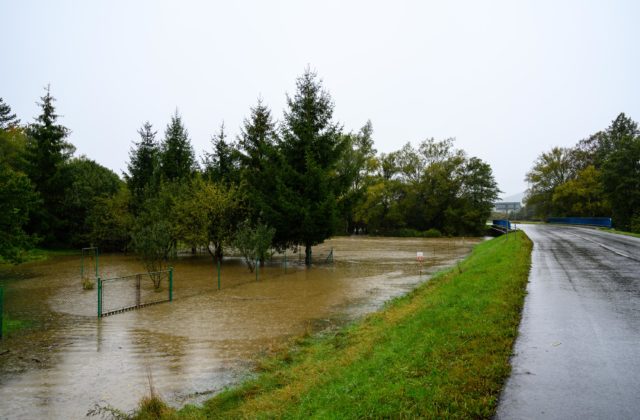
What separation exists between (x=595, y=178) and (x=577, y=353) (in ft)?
253

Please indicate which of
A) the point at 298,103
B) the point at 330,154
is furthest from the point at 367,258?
the point at 298,103

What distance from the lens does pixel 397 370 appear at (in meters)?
6.80

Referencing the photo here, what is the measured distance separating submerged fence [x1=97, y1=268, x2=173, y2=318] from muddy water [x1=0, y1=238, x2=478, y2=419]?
0.52m

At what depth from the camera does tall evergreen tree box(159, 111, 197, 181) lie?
4653 cm

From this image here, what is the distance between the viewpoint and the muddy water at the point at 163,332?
8.69 meters

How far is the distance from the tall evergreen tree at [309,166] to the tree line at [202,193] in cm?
7

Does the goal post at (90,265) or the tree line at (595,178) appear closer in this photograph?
the goal post at (90,265)

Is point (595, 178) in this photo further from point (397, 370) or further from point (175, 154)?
point (397, 370)

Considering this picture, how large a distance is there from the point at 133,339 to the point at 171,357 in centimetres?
241

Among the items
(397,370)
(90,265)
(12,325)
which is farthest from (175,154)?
(397,370)

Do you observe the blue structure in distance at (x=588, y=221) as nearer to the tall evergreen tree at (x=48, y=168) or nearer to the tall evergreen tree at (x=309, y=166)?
the tall evergreen tree at (x=309, y=166)

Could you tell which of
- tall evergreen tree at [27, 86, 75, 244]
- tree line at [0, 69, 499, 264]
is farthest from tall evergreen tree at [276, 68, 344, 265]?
tall evergreen tree at [27, 86, 75, 244]

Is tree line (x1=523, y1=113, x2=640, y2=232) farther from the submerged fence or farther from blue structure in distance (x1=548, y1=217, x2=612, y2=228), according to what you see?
the submerged fence

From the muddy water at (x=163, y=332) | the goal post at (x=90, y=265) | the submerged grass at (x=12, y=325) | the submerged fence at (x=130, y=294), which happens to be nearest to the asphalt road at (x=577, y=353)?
the muddy water at (x=163, y=332)
